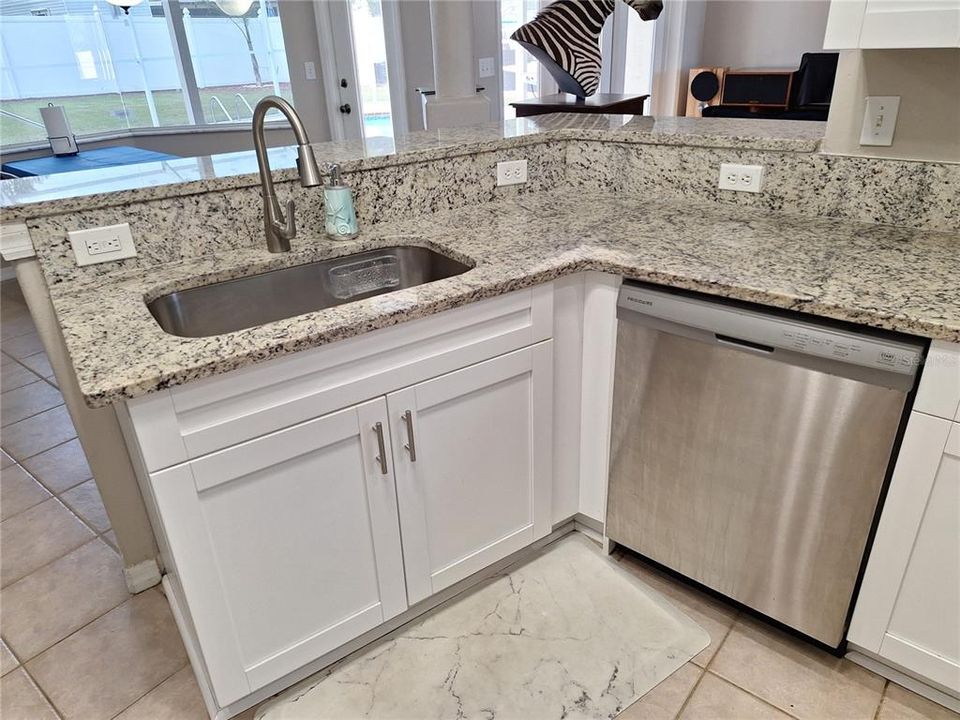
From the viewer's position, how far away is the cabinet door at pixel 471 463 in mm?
1472

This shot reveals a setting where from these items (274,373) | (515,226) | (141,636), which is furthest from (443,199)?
(141,636)

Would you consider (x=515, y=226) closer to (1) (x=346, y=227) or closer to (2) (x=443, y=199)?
(2) (x=443, y=199)

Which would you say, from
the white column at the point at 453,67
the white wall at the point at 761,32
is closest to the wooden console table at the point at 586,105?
the white column at the point at 453,67

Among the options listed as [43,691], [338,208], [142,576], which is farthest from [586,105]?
[43,691]

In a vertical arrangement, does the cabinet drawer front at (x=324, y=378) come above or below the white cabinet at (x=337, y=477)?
above

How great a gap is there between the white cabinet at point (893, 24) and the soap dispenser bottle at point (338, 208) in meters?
1.14

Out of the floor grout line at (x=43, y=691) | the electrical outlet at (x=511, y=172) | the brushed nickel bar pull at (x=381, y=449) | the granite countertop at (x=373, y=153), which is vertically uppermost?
the granite countertop at (x=373, y=153)

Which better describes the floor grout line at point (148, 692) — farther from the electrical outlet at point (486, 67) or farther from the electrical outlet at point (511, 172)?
the electrical outlet at point (486, 67)

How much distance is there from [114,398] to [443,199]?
1.16 m

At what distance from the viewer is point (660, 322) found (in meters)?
1.49

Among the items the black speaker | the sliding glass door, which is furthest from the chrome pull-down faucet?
the black speaker

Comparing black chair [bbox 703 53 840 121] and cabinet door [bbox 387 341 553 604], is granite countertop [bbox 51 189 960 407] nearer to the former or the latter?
cabinet door [bbox 387 341 553 604]

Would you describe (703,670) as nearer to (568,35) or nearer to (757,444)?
(757,444)

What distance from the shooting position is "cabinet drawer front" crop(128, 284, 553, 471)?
45.0 inches
